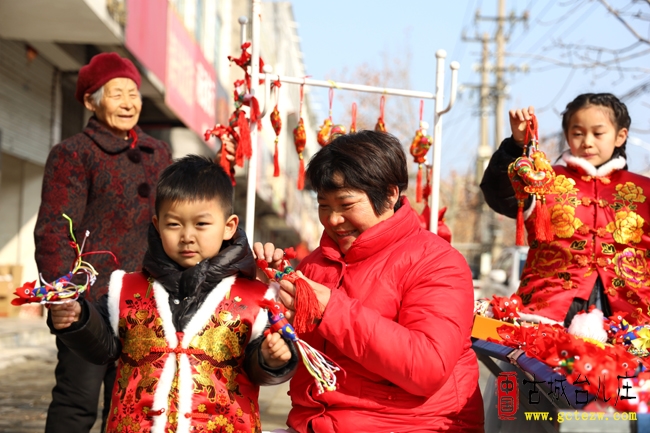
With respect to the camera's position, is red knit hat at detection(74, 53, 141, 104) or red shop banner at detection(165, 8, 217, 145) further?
red shop banner at detection(165, 8, 217, 145)

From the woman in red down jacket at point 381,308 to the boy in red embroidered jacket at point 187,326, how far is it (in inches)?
5.7

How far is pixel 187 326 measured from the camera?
8.47 ft

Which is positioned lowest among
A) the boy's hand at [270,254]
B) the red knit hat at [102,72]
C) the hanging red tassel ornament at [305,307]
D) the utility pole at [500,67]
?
the hanging red tassel ornament at [305,307]

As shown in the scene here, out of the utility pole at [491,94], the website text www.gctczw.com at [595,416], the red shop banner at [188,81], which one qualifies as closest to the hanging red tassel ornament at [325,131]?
the website text www.gctczw.com at [595,416]

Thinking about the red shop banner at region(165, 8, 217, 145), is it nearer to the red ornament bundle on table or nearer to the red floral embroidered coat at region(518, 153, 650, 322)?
the red floral embroidered coat at region(518, 153, 650, 322)

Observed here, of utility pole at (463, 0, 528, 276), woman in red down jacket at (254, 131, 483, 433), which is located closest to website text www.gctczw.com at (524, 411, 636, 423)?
woman in red down jacket at (254, 131, 483, 433)

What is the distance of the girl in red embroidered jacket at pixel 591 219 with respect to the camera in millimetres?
3379

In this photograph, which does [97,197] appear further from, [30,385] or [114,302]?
[30,385]

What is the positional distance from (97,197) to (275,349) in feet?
5.04

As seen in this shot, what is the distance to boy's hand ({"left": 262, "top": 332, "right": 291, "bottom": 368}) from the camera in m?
2.37

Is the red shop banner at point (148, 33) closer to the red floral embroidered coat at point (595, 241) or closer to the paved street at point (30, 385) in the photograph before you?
the paved street at point (30, 385)

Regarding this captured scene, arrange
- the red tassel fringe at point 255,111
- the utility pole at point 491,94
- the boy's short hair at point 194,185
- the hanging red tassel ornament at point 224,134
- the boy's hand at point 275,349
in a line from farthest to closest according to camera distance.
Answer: the utility pole at point 491,94
the red tassel fringe at point 255,111
the hanging red tassel ornament at point 224,134
the boy's short hair at point 194,185
the boy's hand at point 275,349

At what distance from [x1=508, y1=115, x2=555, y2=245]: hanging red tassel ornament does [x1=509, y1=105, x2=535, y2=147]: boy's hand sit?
0.7 inches

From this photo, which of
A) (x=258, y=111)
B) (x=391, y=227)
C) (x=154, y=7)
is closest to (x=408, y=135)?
(x=154, y=7)
